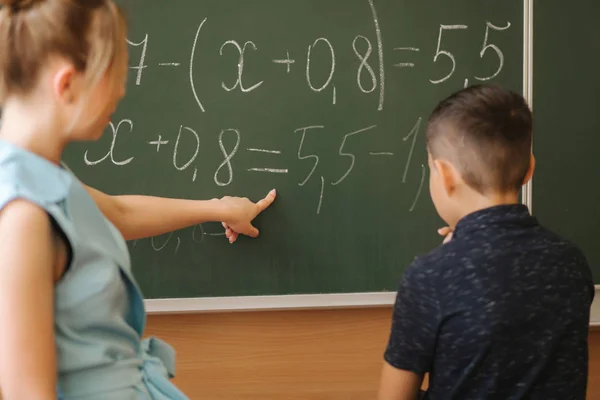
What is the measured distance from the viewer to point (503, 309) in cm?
114

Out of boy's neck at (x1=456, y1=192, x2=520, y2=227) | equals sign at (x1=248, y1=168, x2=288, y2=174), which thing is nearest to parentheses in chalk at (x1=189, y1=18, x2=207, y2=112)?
equals sign at (x1=248, y1=168, x2=288, y2=174)

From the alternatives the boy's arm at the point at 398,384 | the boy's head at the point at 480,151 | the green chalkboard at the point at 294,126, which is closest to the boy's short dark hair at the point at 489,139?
the boy's head at the point at 480,151

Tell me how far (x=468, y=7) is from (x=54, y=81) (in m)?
1.28

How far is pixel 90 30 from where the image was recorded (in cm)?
95

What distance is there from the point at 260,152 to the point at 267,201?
14cm

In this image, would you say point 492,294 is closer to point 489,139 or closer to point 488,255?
point 488,255

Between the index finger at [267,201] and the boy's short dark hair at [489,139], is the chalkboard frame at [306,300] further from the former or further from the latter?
the boy's short dark hair at [489,139]

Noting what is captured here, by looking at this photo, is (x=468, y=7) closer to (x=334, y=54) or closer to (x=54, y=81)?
(x=334, y=54)

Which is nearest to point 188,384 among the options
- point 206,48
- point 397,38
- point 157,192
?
point 157,192

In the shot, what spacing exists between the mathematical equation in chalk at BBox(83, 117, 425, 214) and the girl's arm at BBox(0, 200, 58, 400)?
92 cm

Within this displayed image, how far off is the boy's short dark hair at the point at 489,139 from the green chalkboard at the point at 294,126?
1.68 feet

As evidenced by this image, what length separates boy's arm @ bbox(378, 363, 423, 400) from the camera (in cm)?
127

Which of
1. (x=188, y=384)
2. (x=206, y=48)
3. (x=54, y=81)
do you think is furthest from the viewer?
(x=188, y=384)

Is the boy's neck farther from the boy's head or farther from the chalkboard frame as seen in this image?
the chalkboard frame
